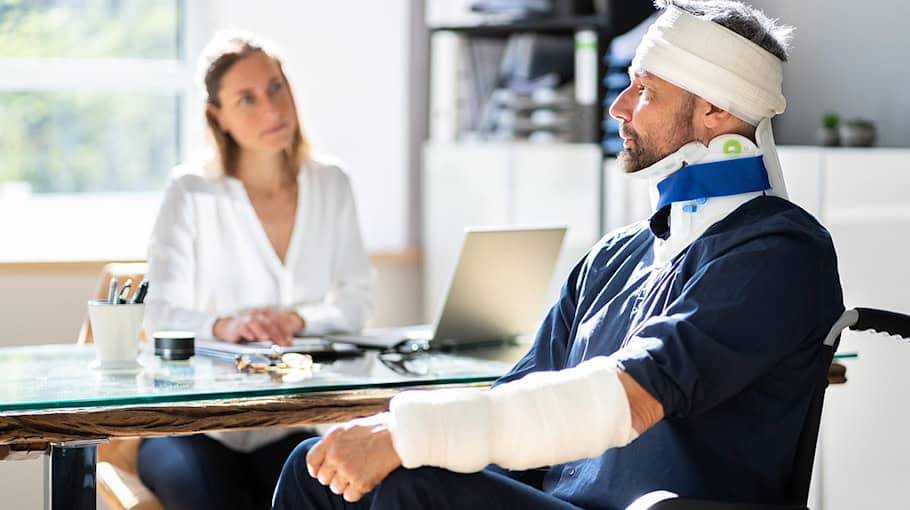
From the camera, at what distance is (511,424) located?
179 centimetres

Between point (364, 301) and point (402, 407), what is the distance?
1430mm

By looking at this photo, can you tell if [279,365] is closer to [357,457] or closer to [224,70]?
[357,457]

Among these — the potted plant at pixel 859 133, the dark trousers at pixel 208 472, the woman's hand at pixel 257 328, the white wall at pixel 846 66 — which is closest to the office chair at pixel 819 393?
the woman's hand at pixel 257 328

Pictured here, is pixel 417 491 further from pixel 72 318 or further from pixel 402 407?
pixel 72 318

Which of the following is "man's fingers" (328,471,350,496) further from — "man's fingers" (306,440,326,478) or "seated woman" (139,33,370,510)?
"seated woman" (139,33,370,510)

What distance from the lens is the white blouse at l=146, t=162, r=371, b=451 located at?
297 cm

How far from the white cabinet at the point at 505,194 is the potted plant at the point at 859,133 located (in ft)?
2.85

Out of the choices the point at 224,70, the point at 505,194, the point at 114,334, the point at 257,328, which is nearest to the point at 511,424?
the point at 114,334

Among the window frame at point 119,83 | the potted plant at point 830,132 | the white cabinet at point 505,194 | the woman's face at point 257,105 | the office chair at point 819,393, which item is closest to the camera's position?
the office chair at point 819,393

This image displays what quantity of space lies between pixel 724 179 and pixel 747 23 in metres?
0.24

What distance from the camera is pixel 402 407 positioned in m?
1.79

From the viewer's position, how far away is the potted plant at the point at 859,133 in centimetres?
320

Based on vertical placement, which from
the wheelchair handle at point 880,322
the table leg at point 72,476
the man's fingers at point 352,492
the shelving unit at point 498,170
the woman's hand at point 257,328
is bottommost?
the table leg at point 72,476

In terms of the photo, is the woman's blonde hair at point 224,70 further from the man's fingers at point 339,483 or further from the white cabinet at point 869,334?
the man's fingers at point 339,483
